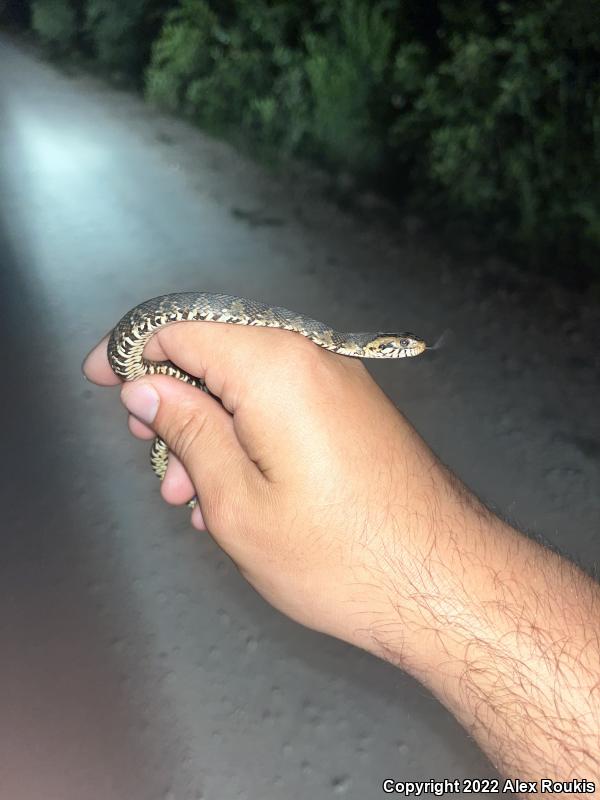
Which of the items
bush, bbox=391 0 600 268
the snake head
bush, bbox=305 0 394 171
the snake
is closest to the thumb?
the snake

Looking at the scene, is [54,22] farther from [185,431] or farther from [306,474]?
[306,474]

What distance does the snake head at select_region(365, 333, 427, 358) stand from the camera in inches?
61.6

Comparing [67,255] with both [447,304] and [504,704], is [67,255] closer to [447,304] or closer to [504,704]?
[447,304]

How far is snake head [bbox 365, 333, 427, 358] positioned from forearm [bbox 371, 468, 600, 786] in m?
0.61

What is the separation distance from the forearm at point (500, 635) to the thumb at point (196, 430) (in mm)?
302

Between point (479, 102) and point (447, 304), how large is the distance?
3.60 ft

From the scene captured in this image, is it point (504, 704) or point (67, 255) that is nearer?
point (504, 704)

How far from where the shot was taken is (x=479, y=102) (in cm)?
294

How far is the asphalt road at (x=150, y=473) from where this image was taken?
128 cm

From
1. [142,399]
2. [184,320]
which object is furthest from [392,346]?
[142,399]

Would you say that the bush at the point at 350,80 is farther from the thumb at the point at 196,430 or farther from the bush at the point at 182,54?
the thumb at the point at 196,430

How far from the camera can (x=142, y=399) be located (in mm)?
1206

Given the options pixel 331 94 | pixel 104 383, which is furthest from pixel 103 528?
pixel 331 94

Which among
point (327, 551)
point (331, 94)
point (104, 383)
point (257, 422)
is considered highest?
point (331, 94)
